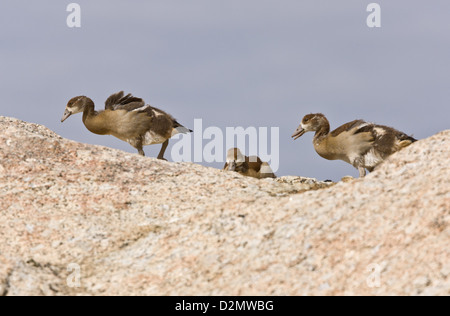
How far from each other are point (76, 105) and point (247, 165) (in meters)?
5.00

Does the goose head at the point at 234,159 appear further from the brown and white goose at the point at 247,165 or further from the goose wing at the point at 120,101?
the goose wing at the point at 120,101

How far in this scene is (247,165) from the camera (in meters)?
18.5

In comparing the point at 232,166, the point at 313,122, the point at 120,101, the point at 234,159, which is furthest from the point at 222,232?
the point at 120,101

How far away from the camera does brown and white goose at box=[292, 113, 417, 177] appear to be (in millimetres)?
15773

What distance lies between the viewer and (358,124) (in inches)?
639

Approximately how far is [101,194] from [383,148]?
6.88 metres

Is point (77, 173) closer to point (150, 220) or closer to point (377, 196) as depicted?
point (150, 220)

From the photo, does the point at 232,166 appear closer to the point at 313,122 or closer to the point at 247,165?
the point at 247,165

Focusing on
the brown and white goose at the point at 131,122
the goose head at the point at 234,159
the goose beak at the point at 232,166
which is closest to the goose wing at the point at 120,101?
the brown and white goose at the point at 131,122

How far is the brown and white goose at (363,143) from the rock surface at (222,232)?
3.83 m

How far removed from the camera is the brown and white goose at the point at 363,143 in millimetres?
15773

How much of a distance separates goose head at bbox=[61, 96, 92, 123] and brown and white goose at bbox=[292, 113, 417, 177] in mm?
6666

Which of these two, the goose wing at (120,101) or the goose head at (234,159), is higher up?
the goose wing at (120,101)

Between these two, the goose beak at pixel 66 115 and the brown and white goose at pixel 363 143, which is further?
the goose beak at pixel 66 115
